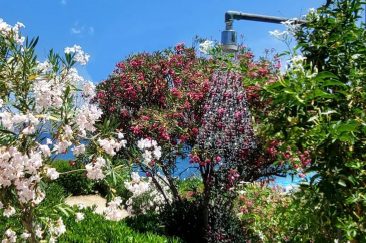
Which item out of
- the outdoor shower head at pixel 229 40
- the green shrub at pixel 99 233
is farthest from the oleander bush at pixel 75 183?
the outdoor shower head at pixel 229 40

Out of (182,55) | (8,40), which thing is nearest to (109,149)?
(8,40)

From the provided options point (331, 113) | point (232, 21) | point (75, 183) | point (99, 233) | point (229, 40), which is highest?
point (232, 21)

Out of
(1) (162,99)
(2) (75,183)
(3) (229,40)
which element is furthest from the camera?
(2) (75,183)

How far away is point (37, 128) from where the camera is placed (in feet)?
17.4

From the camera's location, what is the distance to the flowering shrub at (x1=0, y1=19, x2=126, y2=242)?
4918 mm

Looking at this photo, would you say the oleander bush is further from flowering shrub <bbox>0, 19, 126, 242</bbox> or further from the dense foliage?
the dense foliage

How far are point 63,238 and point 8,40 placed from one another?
351 centimetres

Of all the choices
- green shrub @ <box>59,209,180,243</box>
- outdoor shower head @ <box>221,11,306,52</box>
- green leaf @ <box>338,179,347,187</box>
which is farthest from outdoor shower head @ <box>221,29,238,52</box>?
green leaf @ <box>338,179,347,187</box>

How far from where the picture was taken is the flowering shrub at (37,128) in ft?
16.1

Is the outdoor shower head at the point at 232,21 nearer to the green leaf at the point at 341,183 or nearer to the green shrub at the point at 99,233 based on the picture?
the green shrub at the point at 99,233

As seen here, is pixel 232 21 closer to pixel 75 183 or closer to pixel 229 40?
pixel 229 40

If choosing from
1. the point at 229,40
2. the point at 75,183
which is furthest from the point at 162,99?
the point at 75,183

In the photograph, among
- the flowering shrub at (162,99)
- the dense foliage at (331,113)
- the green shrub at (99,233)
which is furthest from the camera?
the flowering shrub at (162,99)

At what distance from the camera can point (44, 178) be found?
206 inches
